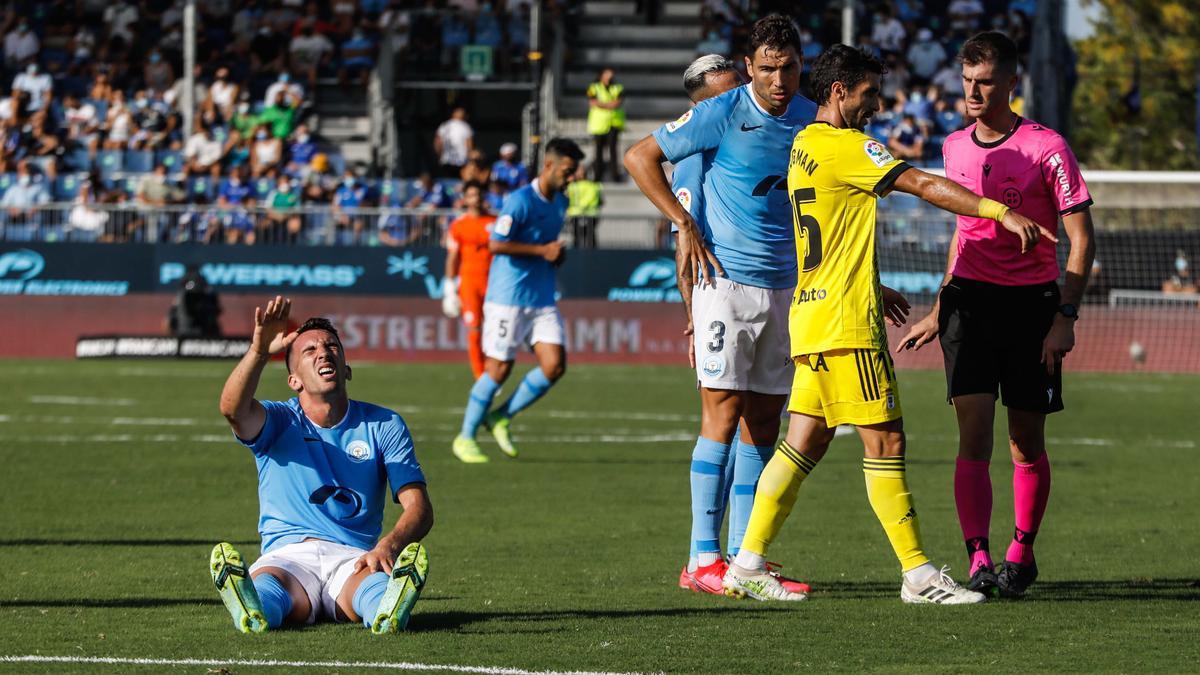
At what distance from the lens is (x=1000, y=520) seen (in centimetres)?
1038

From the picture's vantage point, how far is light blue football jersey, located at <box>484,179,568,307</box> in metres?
13.8

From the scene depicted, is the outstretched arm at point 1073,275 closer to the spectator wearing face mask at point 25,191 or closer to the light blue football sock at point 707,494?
the light blue football sock at point 707,494

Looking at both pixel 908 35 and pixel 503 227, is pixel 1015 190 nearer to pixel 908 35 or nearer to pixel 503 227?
pixel 503 227

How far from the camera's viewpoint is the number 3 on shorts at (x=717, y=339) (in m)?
7.64

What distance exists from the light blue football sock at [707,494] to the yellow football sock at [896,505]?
812 millimetres

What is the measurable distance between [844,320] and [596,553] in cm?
249

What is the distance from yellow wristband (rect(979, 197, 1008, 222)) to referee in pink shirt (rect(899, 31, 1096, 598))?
85 cm

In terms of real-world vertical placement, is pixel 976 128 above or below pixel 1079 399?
above

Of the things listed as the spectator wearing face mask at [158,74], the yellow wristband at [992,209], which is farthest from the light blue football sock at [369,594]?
the spectator wearing face mask at [158,74]

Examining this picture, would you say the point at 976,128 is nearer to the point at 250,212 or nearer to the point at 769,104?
the point at 769,104

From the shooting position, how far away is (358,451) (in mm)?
6699

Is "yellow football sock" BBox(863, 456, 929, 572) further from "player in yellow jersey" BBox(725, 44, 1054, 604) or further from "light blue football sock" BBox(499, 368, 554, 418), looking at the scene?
"light blue football sock" BBox(499, 368, 554, 418)

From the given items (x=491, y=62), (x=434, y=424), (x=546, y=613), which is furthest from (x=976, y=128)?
(x=491, y=62)

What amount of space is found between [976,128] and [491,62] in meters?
25.4
